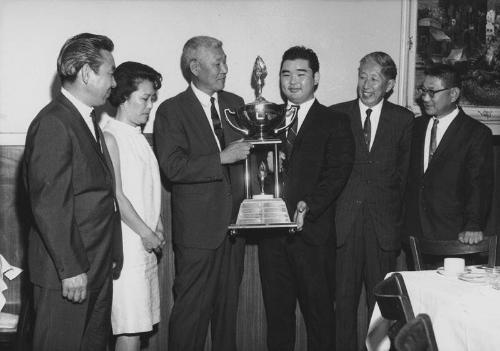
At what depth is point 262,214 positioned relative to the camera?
3.42 m

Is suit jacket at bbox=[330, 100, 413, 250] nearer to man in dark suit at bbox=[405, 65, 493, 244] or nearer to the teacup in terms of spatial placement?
man in dark suit at bbox=[405, 65, 493, 244]

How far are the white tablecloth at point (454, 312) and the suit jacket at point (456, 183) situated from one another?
3.66ft

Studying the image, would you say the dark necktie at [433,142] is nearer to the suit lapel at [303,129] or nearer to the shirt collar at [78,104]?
the suit lapel at [303,129]

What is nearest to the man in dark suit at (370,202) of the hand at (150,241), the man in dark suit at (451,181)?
the man in dark suit at (451,181)

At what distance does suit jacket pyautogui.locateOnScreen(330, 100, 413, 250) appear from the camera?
3982 mm

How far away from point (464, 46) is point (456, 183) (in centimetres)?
146

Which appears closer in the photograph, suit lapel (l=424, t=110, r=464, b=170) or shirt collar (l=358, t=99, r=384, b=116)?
suit lapel (l=424, t=110, r=464, b=170)

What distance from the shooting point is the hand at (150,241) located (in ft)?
11.1

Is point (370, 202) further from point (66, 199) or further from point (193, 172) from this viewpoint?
point (66, 199)

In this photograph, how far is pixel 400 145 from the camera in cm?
411

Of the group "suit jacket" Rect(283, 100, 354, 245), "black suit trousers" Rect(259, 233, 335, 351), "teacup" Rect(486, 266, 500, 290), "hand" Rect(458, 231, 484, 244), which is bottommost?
"black suit trousers" Rect(259, 233, 335, 351)

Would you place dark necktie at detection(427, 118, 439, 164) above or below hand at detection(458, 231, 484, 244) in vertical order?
above

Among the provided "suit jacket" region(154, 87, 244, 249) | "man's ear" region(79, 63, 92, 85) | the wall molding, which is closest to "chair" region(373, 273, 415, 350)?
"suit jacket" region(154, 87, 244, 249)

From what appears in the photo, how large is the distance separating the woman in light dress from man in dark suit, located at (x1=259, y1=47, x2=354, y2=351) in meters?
0.83
